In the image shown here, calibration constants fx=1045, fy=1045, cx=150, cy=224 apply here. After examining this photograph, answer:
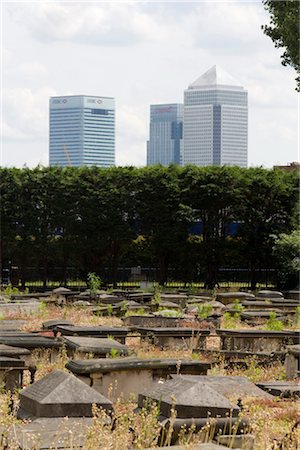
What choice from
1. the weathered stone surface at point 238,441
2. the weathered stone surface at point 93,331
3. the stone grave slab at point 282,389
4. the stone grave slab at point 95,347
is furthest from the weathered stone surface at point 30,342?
the weathered stone surface at point 238,441

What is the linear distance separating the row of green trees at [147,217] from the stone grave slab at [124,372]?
30488mm

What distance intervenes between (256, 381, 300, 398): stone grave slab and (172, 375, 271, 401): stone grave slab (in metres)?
0.14

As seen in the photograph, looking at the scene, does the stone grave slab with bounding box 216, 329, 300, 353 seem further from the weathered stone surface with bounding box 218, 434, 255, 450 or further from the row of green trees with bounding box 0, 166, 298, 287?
the row of green trees with bounding box 0, 166, 298, 287

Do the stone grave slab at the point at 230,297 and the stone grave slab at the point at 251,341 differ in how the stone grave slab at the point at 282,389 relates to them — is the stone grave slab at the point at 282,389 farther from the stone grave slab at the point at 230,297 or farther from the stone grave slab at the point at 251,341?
the stone grave slab at the point at 230,297

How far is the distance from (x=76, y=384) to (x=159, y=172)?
1391 inches

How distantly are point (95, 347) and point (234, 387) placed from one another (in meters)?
2.73

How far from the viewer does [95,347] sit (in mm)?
13375

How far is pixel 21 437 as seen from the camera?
7.92 metres

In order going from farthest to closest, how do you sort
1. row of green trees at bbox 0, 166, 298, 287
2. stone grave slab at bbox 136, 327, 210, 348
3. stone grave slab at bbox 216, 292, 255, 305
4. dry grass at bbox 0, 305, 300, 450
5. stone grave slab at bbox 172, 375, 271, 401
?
1. row of green trees at bbox 0, 166, 298, 287
2. stone grave slab at bbox 216, 292, 255, 305
3. stone grave slab at bbox 136, 327, 210, 348
4. stone grave slab at bbox 172, 375, 271, 401
5. dry grass at bbox 0, 305, 300, 450

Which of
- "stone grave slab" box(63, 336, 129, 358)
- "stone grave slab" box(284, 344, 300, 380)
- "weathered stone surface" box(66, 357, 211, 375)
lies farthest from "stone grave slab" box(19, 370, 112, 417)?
"stone grave slab" box(284, 344, 300, 380)

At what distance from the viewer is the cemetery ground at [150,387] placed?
323 inches

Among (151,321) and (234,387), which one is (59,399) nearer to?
(234,387)

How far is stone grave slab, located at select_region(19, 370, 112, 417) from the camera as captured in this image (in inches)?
352

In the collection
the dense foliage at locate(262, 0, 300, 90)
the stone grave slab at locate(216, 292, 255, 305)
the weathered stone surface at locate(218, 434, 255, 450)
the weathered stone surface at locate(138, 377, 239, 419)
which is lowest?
the weathered stone surface at locate(218, 434, 255, 450)
